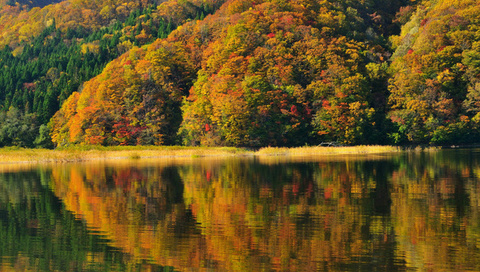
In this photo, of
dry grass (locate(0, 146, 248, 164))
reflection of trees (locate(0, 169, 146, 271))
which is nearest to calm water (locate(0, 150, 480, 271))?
reflection of trees (locate(0, 169, 146, 271))

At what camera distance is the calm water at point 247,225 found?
58.0 ft

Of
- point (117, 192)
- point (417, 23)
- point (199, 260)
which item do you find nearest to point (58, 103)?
point (417, 23)

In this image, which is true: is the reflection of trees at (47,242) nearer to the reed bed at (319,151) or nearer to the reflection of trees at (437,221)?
the reflection of trees at (437,221)

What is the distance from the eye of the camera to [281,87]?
107500 mm

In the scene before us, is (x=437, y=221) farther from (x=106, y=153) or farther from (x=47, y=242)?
(x=106, y=153)

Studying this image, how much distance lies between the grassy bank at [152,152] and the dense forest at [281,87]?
7820mm

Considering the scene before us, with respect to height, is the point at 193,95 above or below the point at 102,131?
above

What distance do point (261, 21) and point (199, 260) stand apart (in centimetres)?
11333

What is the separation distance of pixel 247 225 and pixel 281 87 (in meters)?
85.4

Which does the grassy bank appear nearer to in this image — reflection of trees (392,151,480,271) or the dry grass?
the dry grass

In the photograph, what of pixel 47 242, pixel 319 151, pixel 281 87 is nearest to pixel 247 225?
pixel 47 242

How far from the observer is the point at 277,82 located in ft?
361

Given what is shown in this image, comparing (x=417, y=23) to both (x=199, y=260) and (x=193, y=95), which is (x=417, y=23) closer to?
(x=193, y=95)

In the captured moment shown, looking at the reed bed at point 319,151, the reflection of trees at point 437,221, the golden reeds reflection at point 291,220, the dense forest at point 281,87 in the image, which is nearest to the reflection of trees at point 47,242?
the golden reeds reflection at point 291,220
